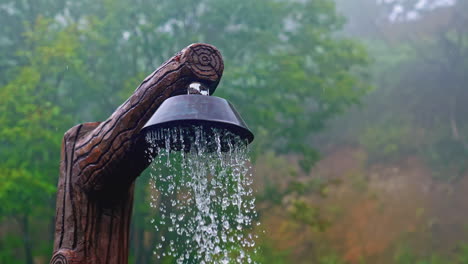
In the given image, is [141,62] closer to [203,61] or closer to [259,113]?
[259,113]

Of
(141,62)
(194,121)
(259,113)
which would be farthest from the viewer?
(141,62)

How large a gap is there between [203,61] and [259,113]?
6.49 m

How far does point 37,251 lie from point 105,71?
11.8 feet

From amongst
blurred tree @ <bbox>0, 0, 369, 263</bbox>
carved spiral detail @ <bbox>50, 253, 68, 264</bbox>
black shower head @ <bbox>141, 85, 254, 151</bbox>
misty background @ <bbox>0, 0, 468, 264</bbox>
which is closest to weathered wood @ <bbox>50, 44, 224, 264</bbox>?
carved spiral detail @ <bbox>50, 253, 68, 264</bbox>

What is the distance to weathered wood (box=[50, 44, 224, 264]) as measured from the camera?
8.30 ft

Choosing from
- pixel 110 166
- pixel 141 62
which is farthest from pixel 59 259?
pixel 141 62

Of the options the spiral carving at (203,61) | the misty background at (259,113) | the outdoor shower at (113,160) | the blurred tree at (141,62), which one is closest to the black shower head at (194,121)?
the outdoor shower at (113,160)

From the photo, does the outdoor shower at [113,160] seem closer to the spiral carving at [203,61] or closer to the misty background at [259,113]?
the spiral carving at [203,61]

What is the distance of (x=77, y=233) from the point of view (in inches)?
104

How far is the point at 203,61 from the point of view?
254 cm

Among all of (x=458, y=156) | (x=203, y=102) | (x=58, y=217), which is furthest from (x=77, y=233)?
(x=458, y=156)

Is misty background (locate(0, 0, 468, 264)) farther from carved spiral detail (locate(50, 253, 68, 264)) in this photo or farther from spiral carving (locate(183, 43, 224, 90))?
spiral carving (locate(183, 43, 224, 90))

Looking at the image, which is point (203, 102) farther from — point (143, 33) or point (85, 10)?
point (85, 10)

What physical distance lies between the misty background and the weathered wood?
513 centimetres
